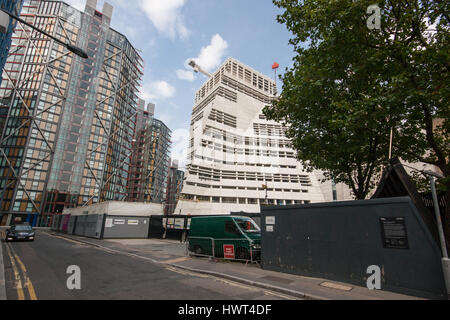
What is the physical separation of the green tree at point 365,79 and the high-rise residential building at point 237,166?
4355cm

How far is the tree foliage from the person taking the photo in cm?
833

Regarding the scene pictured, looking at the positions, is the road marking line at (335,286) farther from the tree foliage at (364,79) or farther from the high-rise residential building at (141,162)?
the high-rise residential building at (141,162)

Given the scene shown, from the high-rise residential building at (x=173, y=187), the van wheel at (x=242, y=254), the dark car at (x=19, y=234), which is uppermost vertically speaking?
the high-rise residential building at (x=173, y=187)

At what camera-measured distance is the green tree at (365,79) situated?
8.33m

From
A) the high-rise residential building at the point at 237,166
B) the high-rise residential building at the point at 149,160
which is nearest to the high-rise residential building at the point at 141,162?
the high-rise residential building at the point at 149,160

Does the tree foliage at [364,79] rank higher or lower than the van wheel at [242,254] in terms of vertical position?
higher

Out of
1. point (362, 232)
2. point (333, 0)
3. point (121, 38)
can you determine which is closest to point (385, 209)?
point (362, 232)

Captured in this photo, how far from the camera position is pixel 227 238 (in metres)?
11.2

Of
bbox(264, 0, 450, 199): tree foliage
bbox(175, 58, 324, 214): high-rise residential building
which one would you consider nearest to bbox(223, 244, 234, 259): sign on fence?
bbox(264, 0, 450, 199): tree foliage

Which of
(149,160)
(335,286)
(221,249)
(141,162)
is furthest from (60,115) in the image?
(335,286)

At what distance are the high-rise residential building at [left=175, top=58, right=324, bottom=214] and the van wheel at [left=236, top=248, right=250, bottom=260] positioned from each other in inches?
1738

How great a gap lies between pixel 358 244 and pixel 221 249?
672 cm

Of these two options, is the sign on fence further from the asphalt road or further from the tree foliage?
the tree foliage

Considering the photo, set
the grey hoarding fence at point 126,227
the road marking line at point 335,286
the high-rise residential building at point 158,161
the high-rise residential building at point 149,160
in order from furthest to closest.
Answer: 1. the high-rise residential building at point 158,161
2. the high-rise residential building at point 149,160
3. the grey hoarding fence at point 126,227
4. the road marking line at point 335,286
